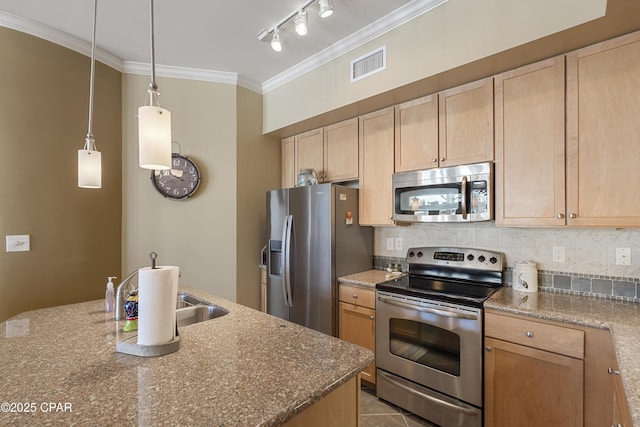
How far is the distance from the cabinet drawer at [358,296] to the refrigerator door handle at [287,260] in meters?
0.52

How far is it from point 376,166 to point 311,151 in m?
0.84

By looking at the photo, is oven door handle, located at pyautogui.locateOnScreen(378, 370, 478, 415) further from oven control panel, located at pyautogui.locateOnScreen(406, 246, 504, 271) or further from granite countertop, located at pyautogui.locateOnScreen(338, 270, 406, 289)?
oven control panel, located at pyautogui.locateOnScreen(406, 246, 504, 271)

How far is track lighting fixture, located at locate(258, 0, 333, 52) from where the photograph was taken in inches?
74.4

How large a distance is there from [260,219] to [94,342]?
218 centimetres

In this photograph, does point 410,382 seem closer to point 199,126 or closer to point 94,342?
point 94,342

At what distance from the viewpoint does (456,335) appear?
1.91 metres

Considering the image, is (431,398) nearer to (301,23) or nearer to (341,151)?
(341,151)

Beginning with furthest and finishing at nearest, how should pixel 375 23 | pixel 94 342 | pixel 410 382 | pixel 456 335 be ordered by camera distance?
pixel 375 23 < pixel 410 382 < pixel 456 335 < pixel 94 342

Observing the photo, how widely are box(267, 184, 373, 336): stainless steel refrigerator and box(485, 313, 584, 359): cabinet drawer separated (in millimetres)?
1176

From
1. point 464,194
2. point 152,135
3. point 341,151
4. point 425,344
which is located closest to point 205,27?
point 341,151

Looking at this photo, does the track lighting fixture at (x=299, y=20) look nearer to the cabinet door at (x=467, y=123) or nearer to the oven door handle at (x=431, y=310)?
the cabinet door at (x=467, y=123)

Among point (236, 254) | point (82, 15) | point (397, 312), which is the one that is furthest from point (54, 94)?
point (397, 312)

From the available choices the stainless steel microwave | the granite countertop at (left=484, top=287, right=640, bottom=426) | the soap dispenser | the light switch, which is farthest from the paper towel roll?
the light switch

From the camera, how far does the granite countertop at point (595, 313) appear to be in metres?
1.03
